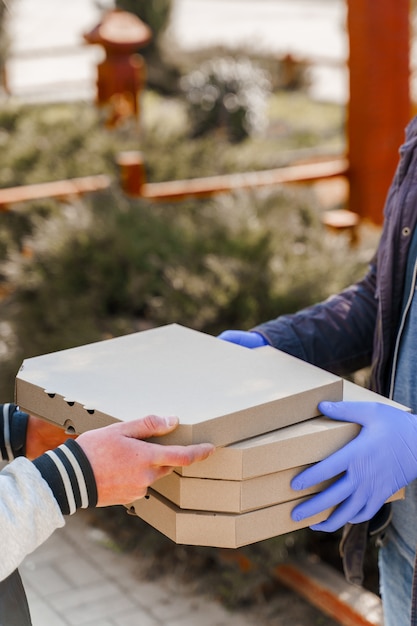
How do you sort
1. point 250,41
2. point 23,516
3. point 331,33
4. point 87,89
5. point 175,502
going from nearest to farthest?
point 23,516 < point 175,502 < point 250,41 < point 87,89 < point 331,33

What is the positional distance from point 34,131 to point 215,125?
4115 millimetres

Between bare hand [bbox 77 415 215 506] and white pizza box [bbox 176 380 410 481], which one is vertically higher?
bare hand [bbox 77 415 215 506]

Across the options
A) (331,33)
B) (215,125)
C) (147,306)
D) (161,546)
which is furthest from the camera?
(331,33)

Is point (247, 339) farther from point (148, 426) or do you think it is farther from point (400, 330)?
point (148, 426)

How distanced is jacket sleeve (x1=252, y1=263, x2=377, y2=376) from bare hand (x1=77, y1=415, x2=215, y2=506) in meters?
0.63

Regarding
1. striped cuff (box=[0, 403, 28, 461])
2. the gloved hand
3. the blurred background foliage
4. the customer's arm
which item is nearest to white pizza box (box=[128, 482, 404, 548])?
the customer's arm

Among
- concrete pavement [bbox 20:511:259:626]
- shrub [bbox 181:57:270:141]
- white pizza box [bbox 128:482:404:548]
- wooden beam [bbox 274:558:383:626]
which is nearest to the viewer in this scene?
white pizza box [bbox 128:482:404:548]

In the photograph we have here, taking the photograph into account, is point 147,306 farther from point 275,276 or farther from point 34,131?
point 34,131

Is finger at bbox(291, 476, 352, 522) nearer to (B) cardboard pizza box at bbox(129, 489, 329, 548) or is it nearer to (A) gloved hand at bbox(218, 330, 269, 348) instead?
(B) cardboard pizza box at bbox(129, 489, 329, 548)

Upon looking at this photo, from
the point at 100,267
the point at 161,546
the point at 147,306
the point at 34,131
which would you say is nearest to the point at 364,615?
the point at 161,546

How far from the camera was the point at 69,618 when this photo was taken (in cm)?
353

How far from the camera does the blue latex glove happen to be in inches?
63.5

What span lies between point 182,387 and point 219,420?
15 cm

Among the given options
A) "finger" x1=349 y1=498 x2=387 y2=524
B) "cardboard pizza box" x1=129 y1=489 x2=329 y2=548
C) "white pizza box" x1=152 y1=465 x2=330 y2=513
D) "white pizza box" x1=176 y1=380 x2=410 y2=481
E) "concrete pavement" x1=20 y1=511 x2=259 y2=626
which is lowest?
"concrete pavement" x1=20 y1=511 x2=259 y2=626
